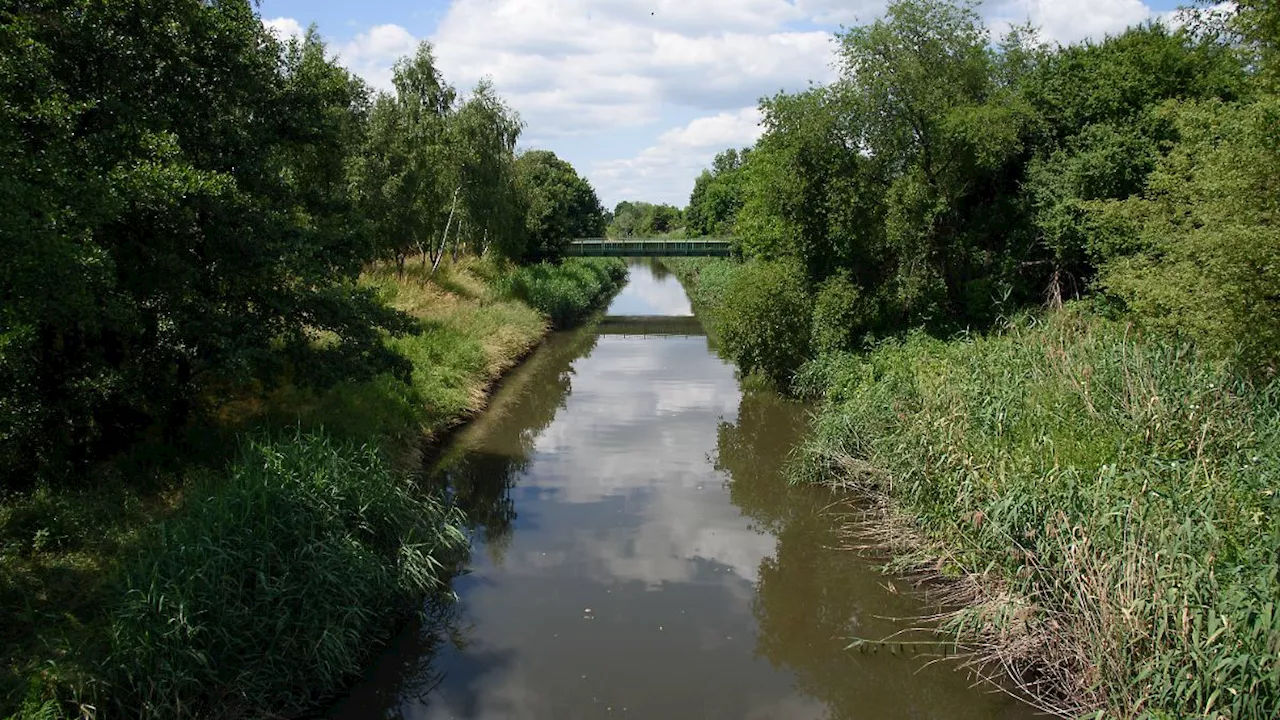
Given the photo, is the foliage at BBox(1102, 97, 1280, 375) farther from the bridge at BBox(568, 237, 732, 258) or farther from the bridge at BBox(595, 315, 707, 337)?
the bridge at BBox(568, 237, 732, 258)

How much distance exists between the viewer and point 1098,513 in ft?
26.2

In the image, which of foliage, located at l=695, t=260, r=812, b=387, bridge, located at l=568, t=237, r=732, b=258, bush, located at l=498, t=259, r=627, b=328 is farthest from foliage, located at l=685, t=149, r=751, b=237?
foliage, located at l=695, t=260, r=812, b=387

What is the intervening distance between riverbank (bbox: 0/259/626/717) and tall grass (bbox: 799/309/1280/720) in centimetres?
625

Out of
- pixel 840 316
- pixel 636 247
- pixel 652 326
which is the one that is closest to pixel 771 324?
pixel 840 316

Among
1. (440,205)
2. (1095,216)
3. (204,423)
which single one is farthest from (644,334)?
(204,423)

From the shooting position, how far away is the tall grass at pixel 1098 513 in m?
6.55

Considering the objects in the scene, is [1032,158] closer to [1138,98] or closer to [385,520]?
[1138,98]

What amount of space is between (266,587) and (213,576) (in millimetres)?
485

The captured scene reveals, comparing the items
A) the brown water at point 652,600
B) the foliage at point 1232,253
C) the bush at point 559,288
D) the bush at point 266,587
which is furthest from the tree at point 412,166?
the foliage at point 1232,253

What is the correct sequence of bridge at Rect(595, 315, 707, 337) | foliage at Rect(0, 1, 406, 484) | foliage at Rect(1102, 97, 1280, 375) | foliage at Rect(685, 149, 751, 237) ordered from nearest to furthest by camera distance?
foliage at Rect(0, 1, 406, 484), foliage at Rect(1102, 97, 1280, 375), bridge at Rect(595, 315, 707, 337), foliage at Rect(685, 149, 751, 237)

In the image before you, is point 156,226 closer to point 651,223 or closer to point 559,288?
point 559,288

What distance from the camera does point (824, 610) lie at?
1052 centimetres

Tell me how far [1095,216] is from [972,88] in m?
4.37

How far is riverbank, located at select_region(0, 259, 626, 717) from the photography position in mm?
7047
